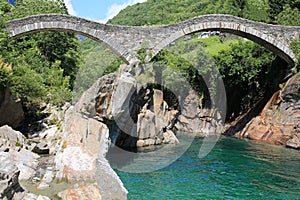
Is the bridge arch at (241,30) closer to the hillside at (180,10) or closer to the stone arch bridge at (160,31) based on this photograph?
the stone arch bridge at (160,31)

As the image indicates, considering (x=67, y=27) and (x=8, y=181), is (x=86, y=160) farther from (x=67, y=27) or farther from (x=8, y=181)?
(x=67, y=27)

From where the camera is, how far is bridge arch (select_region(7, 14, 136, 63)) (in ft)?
62.4

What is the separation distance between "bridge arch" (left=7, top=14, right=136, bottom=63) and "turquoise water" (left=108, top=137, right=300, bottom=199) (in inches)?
368

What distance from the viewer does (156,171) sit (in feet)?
36.0

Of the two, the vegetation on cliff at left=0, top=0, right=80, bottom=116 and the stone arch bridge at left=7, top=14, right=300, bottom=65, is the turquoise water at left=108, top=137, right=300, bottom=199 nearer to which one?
the vegetation on cliff at left=0, top=0, right=80, bottom=116

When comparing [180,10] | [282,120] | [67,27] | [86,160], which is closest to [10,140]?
[86,160]

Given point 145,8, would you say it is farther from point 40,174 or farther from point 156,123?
point 40,174

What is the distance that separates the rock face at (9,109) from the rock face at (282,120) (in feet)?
43.2

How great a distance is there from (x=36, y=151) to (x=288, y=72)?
1852 centimetres

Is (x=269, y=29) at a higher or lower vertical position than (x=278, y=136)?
higher

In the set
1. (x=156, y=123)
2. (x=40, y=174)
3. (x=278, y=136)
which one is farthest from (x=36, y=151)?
(x=278, y=136)

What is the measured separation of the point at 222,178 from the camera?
34.7ft

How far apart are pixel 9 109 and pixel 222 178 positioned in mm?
7943

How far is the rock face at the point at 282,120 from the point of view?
1847cm
